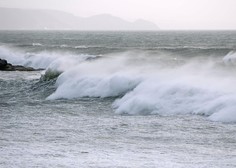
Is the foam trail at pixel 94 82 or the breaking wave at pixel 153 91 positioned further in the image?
the foam trail at pixel 94 82

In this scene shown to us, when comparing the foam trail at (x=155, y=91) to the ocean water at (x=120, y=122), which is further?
the foam trail at (x=155, y=91)

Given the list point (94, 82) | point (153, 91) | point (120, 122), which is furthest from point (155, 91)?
point (94, 82)

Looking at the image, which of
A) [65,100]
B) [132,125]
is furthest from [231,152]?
[65,100]

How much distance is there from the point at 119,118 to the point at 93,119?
0.99m

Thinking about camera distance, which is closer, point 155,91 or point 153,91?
point 155,91

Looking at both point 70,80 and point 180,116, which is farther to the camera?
point 70,80

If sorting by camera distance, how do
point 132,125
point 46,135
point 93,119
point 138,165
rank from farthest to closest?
1. point 93,119
2. point 132,125
3. point 46,135
4. point 138,165

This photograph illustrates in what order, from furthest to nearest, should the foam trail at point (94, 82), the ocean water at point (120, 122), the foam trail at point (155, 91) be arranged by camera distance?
the foam trail at point (94, 82) < the foam trail at point (155, 91) < the ocean water at point (120, 122)

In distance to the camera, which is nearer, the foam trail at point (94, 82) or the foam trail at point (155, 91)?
the foam trail at point (155, 91)

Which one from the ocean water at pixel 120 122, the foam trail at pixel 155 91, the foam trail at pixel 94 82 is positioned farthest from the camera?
the foam trail at pixel 94 82

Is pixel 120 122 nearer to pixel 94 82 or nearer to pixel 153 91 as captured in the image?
pixel 153 91

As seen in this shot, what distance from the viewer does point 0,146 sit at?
1275 centimetres

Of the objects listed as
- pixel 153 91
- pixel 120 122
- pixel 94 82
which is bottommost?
pixel 120 122

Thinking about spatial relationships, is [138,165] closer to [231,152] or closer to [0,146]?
[231,152]
